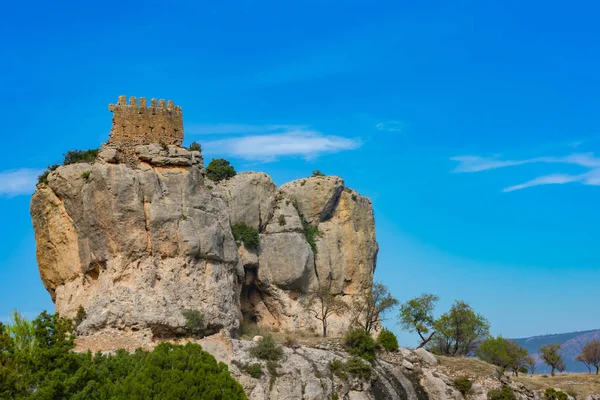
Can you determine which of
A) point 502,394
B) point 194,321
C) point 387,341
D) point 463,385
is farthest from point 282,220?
point 502,394

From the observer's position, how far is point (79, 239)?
5316cm

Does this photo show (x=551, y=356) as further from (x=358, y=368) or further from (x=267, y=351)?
(x=267, y=351)

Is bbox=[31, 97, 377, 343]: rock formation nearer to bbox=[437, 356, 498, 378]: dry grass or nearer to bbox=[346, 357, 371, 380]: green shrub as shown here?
bbox=[346, 357, 371, 380]: green shrub

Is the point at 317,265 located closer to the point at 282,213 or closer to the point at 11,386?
the point at 282,213

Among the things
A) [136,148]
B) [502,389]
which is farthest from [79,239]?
[502,389]

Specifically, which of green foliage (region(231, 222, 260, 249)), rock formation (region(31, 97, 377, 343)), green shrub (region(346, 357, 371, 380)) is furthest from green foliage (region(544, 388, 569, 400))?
green foliage (region(231, 222, 260, 249))

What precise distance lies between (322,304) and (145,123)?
53.2ft

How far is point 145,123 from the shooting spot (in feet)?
182

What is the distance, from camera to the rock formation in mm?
51188

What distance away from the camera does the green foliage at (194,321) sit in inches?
2012

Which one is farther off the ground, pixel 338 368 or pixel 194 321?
pixel 194 321

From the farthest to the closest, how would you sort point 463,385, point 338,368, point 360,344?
1. point 463,385
2. point 360,344
3. point 338,368

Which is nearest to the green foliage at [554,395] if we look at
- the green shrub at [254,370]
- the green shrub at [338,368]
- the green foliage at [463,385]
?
the green foliage at [463,385]

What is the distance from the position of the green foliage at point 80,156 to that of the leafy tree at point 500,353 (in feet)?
100.0
